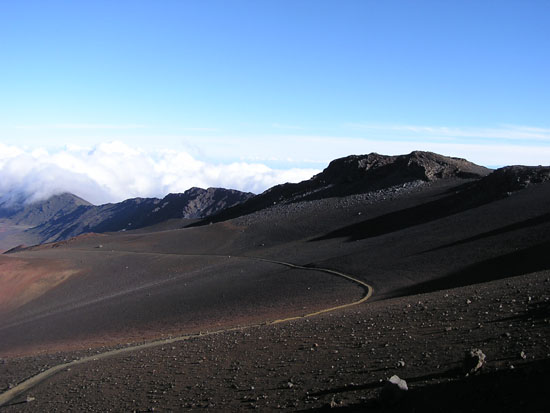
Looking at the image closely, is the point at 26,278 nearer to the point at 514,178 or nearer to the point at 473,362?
the point at 473,362

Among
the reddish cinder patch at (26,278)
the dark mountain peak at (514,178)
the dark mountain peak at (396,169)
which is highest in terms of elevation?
the dark mountain peak at (396,169)

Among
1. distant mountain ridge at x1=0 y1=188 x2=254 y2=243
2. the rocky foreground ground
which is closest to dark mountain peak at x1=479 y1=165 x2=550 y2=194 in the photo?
the rocky foreground ground

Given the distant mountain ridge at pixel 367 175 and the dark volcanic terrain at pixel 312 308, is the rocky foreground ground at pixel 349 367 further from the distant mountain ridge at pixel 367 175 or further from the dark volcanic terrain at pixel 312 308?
the distant mountain ridge at pixel 367 175

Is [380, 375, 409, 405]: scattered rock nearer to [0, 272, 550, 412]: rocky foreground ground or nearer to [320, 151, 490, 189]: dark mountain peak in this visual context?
[0, 272, 550, 412]: rocky foreground ground

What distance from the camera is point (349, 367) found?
9594 millimetres

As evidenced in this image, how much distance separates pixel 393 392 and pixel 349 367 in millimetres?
2339

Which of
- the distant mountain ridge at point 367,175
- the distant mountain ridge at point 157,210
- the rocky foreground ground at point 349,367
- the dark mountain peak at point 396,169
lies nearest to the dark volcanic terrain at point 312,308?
the rocky foreground ground at point 349,367

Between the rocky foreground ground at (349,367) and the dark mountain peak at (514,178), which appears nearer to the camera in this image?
the rocky foreground ground at (349,367)

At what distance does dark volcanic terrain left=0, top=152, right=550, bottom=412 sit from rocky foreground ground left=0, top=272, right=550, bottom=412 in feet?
0.15

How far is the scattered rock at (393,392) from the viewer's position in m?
7.30

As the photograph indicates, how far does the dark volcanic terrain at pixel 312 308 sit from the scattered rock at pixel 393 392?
64 millimetres

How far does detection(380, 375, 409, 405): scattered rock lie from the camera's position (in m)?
7.30

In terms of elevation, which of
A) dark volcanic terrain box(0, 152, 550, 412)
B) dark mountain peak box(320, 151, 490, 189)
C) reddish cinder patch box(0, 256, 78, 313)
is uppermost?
dark mountain peak box(320, 151, 490, 189)

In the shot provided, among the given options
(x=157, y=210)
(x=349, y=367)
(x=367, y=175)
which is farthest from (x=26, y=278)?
(x=157, y=210)
